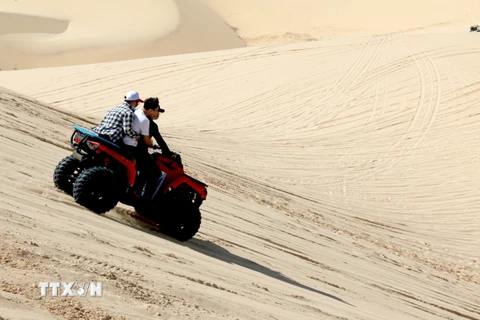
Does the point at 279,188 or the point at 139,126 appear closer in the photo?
the point at 139,126

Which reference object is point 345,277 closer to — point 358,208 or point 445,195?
point 358,208

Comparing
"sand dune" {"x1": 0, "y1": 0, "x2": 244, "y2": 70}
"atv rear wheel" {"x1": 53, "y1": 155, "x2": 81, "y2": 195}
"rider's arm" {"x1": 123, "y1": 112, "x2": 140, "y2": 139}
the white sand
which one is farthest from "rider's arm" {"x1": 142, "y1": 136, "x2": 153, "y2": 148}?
"sand dune" {"x1": 0, "y1": 0, "x2": 244, "y2": 70}

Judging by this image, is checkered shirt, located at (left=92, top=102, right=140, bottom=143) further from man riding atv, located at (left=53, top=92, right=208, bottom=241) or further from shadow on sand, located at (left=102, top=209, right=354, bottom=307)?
shadow on sand, located at (left=102, top=209, right=354, bottom=307)

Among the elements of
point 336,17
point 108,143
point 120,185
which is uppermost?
point 336,17

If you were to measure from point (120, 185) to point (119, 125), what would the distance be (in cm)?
54

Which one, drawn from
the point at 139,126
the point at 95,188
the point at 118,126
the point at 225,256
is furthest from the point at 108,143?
the point at 225,256

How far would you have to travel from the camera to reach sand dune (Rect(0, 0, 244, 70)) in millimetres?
41875

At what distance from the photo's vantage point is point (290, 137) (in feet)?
76.1

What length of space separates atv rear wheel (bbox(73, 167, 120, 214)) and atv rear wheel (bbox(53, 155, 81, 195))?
0.41 m

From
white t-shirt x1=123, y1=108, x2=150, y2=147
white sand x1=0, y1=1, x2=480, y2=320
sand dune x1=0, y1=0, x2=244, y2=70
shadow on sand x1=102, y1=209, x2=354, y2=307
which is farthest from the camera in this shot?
sand dune x1=0, y1=0, x2=244, y2=70

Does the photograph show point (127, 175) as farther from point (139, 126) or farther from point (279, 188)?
point (279, 188)

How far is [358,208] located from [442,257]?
281 cm

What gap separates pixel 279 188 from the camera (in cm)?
1639

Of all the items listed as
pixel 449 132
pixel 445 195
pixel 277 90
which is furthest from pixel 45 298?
pixel 277 90
